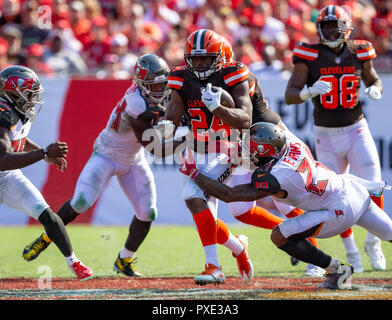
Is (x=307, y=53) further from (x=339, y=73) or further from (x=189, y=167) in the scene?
(x=189, y=167)

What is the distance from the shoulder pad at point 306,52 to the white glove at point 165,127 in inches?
61.7

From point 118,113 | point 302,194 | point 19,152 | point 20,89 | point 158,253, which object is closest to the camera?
point 302,194

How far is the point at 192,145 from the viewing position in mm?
5496

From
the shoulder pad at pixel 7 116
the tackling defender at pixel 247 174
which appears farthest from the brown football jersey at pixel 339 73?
the shoulder pad at pixel 7 116

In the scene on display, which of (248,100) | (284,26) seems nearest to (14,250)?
(248,100)

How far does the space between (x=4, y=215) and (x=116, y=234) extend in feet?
5.55

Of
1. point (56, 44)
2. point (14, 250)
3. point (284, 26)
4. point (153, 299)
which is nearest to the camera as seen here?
point (153, 299)

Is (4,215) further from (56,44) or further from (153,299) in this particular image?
(153,299)

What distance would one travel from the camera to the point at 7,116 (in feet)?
16.7

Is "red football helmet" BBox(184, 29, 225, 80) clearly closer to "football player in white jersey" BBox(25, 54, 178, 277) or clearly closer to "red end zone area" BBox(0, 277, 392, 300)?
"football player in white jersey" BBox(25, 54, 178, 277)

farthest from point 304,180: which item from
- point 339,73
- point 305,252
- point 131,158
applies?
point 131,158

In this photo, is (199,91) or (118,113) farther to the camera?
(118,113)

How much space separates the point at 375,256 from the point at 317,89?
5.13 ft

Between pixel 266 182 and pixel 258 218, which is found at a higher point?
pixel 266 182
